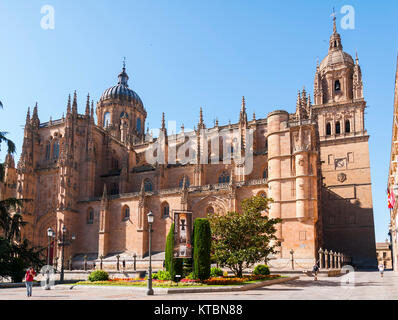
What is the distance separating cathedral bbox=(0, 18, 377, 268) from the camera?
46938 mm

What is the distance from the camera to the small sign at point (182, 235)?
2227 cm

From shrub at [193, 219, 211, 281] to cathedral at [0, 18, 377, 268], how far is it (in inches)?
792

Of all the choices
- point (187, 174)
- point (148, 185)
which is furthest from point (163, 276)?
point (148, 185)

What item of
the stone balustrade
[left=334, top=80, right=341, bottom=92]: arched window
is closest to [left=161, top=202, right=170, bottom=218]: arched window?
the stone balustrade

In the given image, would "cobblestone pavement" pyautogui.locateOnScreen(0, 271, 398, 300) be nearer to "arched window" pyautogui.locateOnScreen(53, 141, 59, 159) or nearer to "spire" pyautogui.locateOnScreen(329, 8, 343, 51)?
"arched window" pyautogui.locateOnScreen(53, 141, 59, 159)

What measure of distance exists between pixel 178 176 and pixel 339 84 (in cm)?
2543

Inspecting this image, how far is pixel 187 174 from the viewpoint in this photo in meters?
53.9

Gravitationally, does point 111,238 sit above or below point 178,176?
below

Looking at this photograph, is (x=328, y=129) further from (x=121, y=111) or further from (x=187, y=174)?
(x=121, y=111)

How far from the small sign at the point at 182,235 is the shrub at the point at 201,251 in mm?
386
